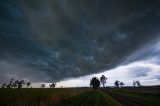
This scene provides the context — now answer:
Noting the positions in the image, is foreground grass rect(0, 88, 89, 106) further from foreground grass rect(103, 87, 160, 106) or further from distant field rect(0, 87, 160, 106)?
foreground grass rect(103, 87, 160, 106)

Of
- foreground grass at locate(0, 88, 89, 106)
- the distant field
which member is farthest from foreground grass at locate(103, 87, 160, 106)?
foreground grass at locate(0, 88, 89, 106)

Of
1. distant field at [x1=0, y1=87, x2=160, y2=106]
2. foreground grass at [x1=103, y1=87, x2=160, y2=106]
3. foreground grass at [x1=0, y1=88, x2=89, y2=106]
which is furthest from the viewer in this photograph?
foreground grass at [x1=103, y1=87, x2=160, y2=106]

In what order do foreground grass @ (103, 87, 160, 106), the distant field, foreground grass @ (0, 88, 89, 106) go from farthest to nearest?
foreground grass @ (103, 87, 160, 106) < the distant field < foreground grass @ (0, 88, 89, 106)

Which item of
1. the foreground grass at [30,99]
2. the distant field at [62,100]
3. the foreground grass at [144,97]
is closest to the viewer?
the foreground grass at [30,99]

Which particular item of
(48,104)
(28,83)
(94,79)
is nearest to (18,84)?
(28,83)

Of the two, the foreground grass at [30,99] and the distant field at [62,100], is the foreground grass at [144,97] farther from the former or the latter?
the foreground grass at [30,99]

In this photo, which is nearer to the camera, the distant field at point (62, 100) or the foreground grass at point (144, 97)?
the distant field at point (62, 100)

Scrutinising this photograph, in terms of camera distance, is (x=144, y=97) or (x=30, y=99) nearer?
(x=30, y=99)

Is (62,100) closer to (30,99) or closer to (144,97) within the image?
(30,99)

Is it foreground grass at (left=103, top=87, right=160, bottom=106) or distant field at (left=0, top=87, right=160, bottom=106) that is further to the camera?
foreground grass at (left=103, top=87, right=160, bottom=106)

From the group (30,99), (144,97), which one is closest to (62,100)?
(30,99)

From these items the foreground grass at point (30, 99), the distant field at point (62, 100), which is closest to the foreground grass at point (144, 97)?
the distant field at point (62, 100)

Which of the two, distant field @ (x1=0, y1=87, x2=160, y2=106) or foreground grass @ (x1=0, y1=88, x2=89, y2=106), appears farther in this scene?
distant field @ (x1=0, y1=87, x2=160, y2=106)

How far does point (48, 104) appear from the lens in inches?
939
